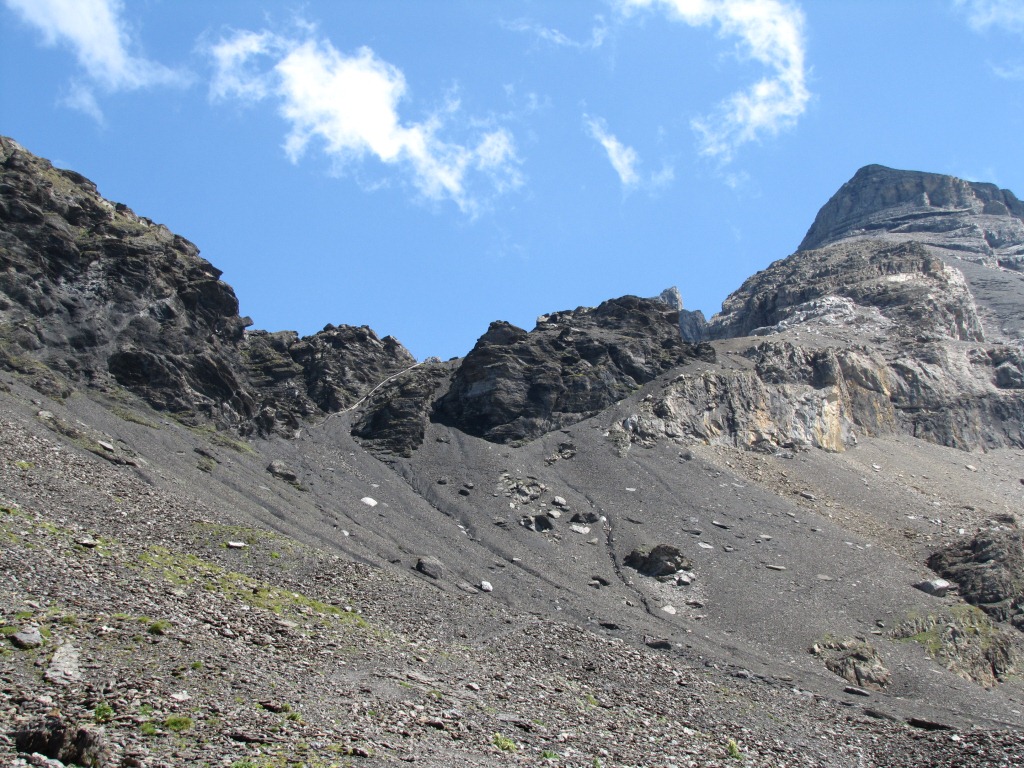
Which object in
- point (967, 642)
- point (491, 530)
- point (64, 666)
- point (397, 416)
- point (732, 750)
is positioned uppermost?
point (397, 416)

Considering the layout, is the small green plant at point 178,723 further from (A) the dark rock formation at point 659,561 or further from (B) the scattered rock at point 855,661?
(A) the dark rock formation at point 659,561

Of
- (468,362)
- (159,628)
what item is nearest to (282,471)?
(468,362)

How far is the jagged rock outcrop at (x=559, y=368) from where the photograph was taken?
111m

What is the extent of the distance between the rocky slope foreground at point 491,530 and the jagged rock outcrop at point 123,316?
0.35 m

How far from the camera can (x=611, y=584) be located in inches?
2810

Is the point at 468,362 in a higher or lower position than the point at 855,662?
higher

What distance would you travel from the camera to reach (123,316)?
96188 mm

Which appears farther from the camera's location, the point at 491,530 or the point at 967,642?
the point at 491,530

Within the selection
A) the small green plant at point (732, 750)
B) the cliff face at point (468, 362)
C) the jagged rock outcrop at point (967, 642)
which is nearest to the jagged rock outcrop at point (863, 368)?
the cliff face at point (468, 362)

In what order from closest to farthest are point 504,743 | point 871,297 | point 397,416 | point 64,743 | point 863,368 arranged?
point 64,743 → point 504,743 → point 397,416 → point 863,368 → point 871,297

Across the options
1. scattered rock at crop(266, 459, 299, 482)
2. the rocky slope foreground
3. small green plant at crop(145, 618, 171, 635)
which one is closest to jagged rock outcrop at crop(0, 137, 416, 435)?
the rocky slope foreground

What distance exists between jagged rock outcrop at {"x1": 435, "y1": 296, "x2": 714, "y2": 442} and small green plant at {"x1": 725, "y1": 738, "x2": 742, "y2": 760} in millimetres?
69154

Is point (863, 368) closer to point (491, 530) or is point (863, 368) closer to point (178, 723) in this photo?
point (491, 530)

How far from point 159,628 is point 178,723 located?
8.42 metres
